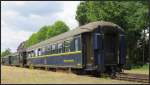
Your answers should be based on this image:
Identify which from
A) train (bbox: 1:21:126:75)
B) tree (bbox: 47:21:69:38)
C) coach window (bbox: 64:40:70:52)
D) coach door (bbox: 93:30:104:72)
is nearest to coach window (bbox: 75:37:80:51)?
train (bbox: 1:21:126:75)

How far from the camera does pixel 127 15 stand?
4575cm

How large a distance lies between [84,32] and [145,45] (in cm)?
2746

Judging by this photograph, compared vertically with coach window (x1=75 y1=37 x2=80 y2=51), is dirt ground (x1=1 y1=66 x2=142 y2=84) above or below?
below

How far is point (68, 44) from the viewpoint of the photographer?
25312 mm

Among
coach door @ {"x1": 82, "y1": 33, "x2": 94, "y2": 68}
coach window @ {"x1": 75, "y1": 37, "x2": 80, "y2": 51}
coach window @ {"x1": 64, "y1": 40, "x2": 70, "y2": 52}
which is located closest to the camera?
coach door @ {"x1": 82, "y1": 33, "x2": 94, "y2": 68}

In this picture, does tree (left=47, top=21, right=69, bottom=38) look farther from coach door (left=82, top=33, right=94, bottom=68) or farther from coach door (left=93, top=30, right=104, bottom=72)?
coach door (left=93, top=30, right=104, bottom=72)

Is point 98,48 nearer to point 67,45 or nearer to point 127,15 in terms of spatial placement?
point 67,45

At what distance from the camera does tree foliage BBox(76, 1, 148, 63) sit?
4250 cm

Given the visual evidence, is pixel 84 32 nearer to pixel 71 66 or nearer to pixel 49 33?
pixel 71 66

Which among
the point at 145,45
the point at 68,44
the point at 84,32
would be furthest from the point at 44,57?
the point at 145,45

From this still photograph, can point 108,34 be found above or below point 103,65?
above

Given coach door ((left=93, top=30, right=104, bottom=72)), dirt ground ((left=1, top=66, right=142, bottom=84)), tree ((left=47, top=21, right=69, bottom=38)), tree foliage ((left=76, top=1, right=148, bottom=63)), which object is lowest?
dirt ground ((left=1, top=66, right=142, bottom=84))

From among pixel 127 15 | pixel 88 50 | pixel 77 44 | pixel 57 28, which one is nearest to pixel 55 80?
pixel 88 50

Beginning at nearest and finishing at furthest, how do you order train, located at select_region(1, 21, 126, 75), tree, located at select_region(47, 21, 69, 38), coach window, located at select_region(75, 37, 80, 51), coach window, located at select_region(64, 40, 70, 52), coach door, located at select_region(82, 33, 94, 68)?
train, located at select_region(1, 21, 126, 75), coach door, located at select_region(82, 33, 94, 68), coach window, located at select_region(75, 37, 80, 51), coach window, located at select_region(64, 40, 70, 52), tree, located at select_region(47, 21, 69, 38)
